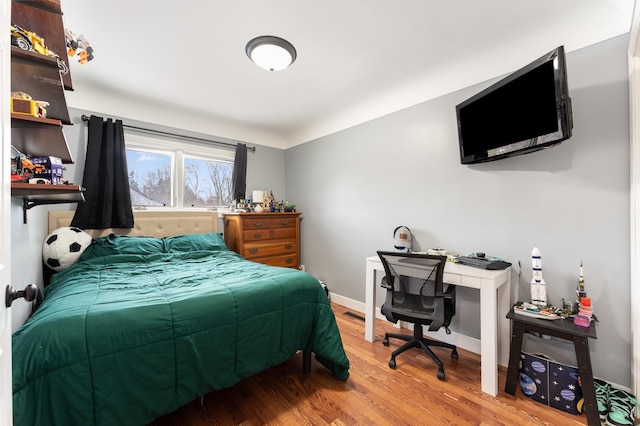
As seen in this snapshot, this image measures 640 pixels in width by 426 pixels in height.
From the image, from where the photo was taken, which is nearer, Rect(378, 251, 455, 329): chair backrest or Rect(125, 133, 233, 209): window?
Rect(378, 251, 455, 329): chair backrest

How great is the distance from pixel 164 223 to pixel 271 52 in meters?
2.31

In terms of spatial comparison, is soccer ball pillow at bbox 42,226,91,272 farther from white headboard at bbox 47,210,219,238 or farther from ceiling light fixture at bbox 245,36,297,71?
ceiling light fixture at bbox 245,36,297,71

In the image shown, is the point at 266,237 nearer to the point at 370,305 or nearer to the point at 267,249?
the point at 267,249

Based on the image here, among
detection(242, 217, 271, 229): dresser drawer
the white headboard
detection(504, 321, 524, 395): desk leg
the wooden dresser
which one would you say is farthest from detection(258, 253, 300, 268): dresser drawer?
detection(504, 321, 524, 395): desk leg

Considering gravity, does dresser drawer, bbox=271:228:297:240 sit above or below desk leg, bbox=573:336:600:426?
above

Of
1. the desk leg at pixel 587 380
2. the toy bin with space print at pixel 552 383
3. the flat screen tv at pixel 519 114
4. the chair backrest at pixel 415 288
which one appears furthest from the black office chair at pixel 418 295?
the flat screen tv at pixel 519 114

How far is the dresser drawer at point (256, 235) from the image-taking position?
3.42 metres

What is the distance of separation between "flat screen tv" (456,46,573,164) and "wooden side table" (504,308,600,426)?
1.15 m

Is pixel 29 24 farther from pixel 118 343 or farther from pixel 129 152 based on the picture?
pixel 129 152

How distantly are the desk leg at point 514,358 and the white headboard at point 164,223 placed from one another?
325 cm

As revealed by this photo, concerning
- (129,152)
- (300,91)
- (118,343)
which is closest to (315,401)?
(118,343)

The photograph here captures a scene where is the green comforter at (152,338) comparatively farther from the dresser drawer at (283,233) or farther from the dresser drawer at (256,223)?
the dresser drawer at (283,233)

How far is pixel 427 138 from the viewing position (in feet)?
8.77

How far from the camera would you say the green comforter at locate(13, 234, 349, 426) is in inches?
43.3
